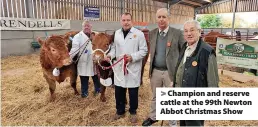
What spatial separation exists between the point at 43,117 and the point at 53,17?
293 inches

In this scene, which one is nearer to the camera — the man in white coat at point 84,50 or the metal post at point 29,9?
the man in white coat at point 84,50

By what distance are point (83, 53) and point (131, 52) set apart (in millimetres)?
1170

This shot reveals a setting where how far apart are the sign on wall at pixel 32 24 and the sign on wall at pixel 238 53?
697cm

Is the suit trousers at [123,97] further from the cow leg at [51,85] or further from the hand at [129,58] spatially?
the cow leg at [51,85]

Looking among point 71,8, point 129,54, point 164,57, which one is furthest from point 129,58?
point 71,8

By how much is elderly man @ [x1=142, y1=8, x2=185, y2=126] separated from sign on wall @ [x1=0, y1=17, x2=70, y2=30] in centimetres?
693

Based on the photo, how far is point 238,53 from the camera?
5324 millimetres

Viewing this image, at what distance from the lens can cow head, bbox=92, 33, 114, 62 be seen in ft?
9.45

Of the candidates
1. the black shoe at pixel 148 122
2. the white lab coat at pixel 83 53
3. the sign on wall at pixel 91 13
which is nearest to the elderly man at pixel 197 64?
the black shoe at pixel 148 122

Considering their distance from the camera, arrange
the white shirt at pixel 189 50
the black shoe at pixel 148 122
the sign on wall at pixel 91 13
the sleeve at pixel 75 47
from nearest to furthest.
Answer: the white shirt at pixel 189 50 < the black shoe at pixel 148 122 < the sleeve at pixel 75 47 < the sign on wall at pixel 91 13

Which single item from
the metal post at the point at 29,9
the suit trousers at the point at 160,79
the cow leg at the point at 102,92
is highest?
the metal post at the point at 29,9

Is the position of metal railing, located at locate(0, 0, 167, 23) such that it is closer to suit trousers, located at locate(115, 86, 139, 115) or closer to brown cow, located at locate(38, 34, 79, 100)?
brown cow, located at locate(38, 34, 79, 100)

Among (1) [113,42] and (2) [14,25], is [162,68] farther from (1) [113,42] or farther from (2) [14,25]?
(2) [14,25]

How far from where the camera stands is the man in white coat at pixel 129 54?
2.65m
